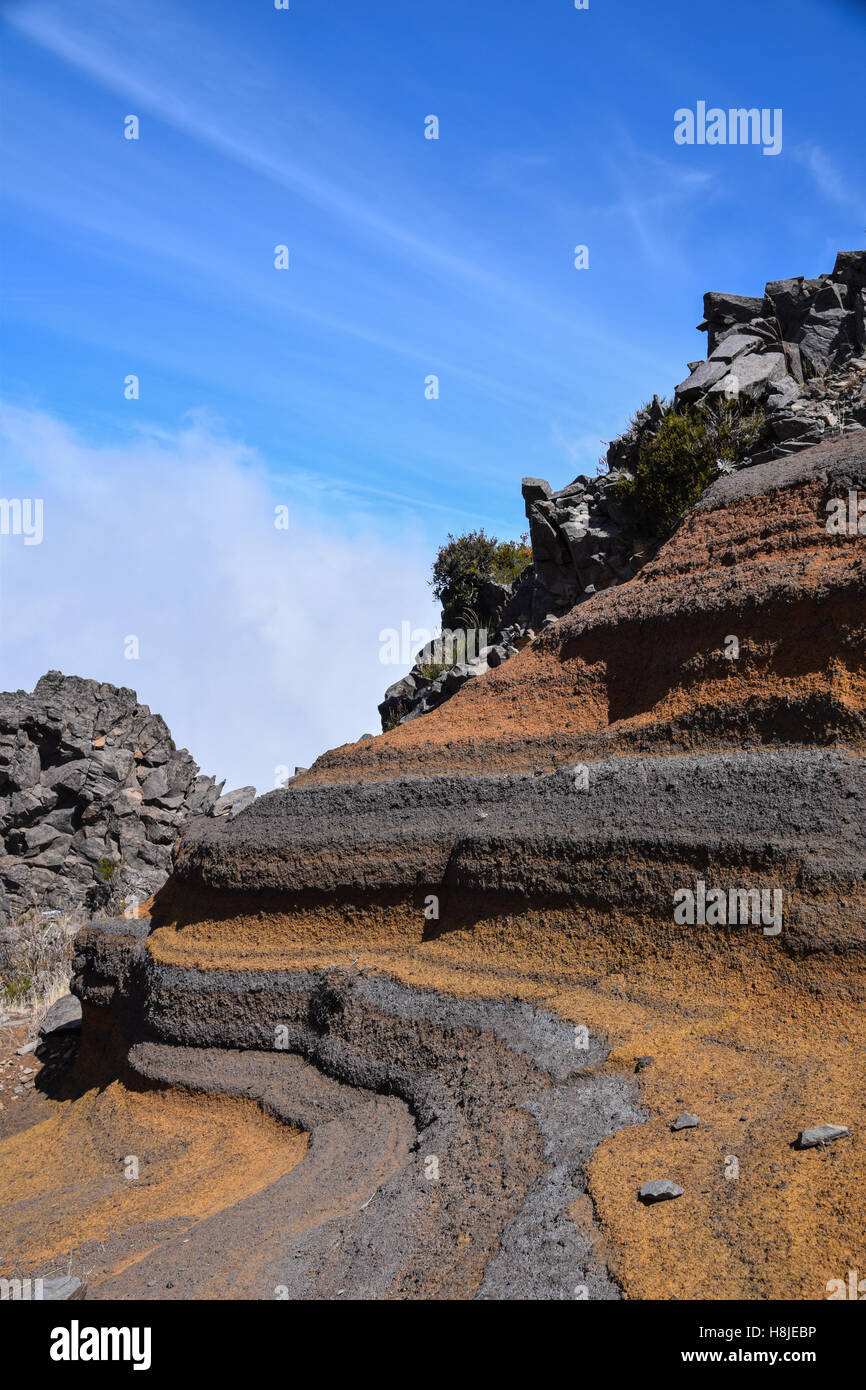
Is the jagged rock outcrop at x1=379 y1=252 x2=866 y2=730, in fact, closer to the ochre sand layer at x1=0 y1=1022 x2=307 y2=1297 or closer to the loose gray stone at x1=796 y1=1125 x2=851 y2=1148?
the ochre sand layer at x1=0 y1=1022 x2=307 y2=1297

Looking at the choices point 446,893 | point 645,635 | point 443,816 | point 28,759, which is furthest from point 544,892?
point 28,759

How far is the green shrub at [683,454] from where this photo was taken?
1722 cm

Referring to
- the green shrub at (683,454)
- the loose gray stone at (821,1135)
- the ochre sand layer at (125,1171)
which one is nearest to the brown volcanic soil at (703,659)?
the loose gray stone at (821,1135)

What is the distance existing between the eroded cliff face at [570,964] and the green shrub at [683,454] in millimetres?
6911

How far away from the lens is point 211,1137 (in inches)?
303

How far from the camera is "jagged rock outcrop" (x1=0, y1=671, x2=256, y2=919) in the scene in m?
26.8

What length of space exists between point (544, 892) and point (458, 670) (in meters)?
12.6

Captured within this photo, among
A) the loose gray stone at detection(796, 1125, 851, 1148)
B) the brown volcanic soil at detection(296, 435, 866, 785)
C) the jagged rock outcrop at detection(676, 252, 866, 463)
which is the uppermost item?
the jagged rock outcrop at detection(676, 252, 866, 463)

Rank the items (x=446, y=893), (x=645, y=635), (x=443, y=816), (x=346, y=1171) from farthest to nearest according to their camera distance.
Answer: (x=645, y=635) → (x=443, y=816) → (x=446, y=893) → (x=346, y=1171)

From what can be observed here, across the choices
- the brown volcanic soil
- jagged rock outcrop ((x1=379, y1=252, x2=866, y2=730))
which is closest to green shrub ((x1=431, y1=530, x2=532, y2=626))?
jagged rock outcrop ((x1=379, y1=252, x2=866, y2=730))

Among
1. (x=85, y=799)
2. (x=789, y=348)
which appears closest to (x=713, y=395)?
(x=789, y=348)

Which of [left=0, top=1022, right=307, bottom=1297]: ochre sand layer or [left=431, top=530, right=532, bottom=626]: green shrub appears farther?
[left=431, top=530, right=532, bottom=626]: green shrub

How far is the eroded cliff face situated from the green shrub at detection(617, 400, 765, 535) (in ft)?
22.7

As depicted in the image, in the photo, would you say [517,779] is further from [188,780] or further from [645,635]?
[188,780]
